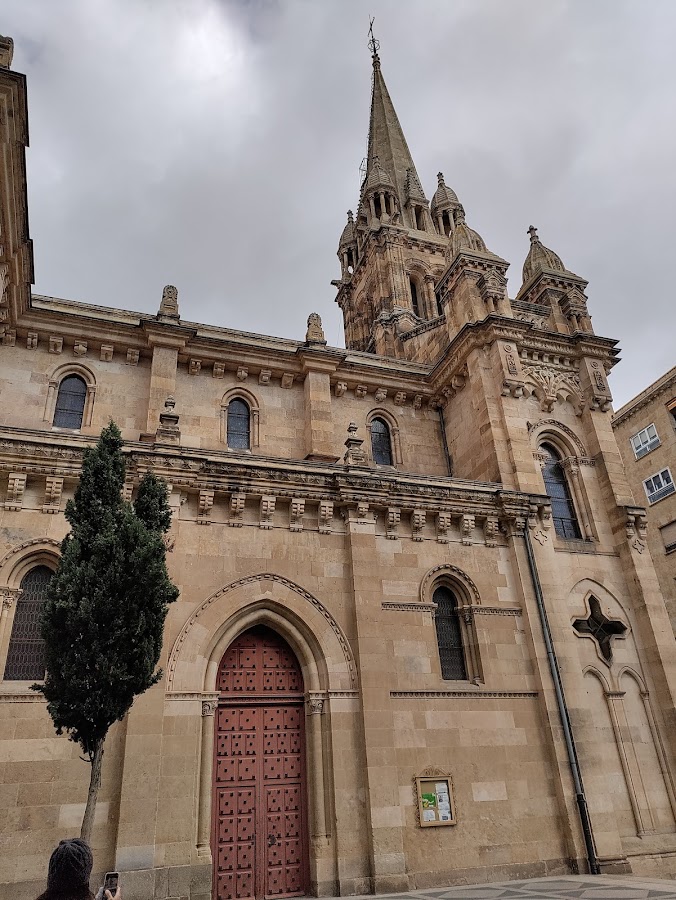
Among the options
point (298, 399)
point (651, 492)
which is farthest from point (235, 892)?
point (651, 492)

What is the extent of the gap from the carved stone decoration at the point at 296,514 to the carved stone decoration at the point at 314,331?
6953mm

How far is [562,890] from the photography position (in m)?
11.7

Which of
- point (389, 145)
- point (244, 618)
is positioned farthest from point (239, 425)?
point (389, 145)

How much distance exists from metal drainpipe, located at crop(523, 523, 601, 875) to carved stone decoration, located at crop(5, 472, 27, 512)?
1198 centimetres

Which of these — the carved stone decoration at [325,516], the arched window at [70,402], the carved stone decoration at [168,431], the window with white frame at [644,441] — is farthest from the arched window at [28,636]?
the window with white frame at [644,441]

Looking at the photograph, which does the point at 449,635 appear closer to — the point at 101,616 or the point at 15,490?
the point at 101,616

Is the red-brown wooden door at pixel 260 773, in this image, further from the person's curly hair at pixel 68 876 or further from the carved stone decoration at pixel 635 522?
the carved stone decoration at pixel 635 522

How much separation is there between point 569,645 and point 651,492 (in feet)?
58.1

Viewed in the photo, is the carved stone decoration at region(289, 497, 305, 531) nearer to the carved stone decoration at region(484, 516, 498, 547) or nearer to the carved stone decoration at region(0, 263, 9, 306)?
the carved stone decoration at region(484, 516, 498, 547)

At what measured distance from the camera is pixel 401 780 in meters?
13.5

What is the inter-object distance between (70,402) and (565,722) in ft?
48.2

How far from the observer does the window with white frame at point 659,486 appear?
3012cm

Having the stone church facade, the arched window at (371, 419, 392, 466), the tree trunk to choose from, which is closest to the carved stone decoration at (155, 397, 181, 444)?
the stone church facade

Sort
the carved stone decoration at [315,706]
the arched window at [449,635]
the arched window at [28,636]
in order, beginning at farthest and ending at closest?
the arched window at [449,635], the carved stone decoration at [315,706], the arched window at [28,636]
